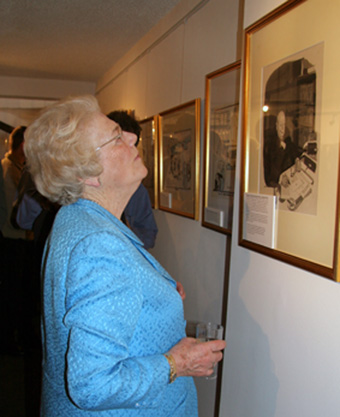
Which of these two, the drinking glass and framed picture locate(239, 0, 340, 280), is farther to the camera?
the drinking glass

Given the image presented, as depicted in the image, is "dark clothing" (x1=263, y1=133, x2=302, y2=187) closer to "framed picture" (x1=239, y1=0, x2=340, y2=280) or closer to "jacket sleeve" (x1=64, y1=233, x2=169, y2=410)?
"framed picture" (x1=239, y1=0, x2=340, y2=280)

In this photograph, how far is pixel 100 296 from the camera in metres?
0.99

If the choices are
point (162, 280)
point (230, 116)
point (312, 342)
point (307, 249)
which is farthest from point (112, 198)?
point (230, 116)

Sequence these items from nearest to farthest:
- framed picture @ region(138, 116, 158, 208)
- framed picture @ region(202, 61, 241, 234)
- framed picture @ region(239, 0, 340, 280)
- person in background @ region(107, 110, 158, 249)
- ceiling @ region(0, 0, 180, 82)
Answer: framed picture @ region(239, 0, 340, 280) → framed picture @ region(202, 61, 241, 234) → person in background @ region(107, 110, 158, 249) → ceiling @ region(0, 0, 180, 82) → framed picture @ region(138, 116, 158, 208)

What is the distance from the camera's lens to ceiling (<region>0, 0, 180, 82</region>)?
11.5ft

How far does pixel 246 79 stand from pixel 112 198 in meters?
0.68

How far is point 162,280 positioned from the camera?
1211 mm

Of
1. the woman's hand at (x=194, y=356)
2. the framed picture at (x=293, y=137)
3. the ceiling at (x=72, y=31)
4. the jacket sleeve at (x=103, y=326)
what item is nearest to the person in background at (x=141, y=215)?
the ceiling at (x=72, y=31)

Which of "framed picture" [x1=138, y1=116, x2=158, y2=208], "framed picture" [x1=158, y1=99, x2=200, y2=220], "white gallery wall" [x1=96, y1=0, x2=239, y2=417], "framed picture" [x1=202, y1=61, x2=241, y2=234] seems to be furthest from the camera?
"framed picture" [x1=138, y1=116, x2=158, y2=208]

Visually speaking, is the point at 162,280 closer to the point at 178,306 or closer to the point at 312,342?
the point at 178,306

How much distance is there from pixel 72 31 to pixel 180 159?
2.14m

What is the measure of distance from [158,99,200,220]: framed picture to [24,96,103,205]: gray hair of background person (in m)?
1.54

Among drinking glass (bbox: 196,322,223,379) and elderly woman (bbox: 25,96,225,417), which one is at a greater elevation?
elderly woman (bbox: 25,96,225,417)

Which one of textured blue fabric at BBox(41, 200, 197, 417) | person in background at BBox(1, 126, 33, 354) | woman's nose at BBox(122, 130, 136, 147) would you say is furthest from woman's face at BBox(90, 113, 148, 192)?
person in background at BBox(1, 126, 33, 354)
